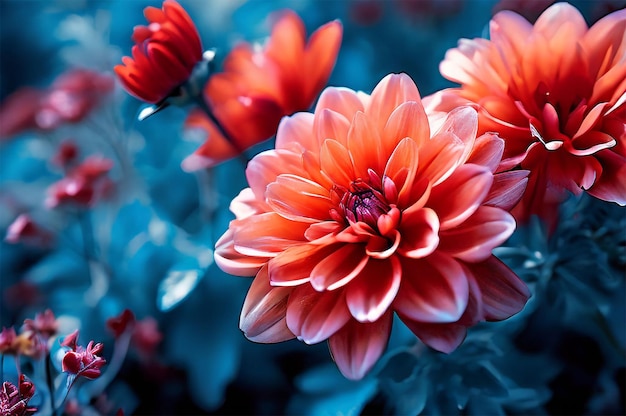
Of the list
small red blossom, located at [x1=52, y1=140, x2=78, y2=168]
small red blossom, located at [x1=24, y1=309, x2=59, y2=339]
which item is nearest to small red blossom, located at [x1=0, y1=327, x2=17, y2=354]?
small red blossom, located at [x1=24, y1=309, x2=59, y2=339]

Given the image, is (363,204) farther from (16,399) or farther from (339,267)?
(16,399)

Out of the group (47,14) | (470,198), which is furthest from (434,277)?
(47,14)

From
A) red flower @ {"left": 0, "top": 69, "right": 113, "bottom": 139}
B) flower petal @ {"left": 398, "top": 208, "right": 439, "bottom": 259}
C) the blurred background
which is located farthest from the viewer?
red flower @ {"left": 0, "top": 69, "right": 113, "bottom": 139}

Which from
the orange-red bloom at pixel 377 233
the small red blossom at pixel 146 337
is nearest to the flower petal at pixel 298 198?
A: the orange-red bloom at pixel 377 233

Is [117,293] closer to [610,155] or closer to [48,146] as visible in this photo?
[48,146]

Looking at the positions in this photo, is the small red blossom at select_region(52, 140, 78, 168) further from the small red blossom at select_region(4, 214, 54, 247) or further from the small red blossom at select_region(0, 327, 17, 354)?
the small red blossom at select_region(0, 327, 17, 354)
